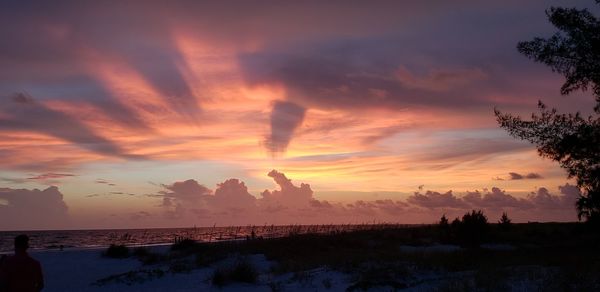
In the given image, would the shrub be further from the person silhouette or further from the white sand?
the person silhouette

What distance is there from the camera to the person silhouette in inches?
420

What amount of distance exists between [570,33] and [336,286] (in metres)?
11.8

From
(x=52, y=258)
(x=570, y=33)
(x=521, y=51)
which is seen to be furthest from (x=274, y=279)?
(x=52, y=258)

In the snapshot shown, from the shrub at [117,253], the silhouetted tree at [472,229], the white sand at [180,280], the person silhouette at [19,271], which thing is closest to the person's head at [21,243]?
the person silhouette at [19,271]

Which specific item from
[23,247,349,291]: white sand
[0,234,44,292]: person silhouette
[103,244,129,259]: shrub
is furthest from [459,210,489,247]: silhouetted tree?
[0,234,44,292]: person silhouette

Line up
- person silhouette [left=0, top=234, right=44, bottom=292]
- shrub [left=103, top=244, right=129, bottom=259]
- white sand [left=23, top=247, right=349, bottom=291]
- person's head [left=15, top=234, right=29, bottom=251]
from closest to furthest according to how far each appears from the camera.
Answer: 1. person silhouette [left=0, top=234, right=44, bottom=292]
2. person's head [left=15, top=234, right=29, bottom=251]
3. white sand [left=23, top=247, right=349, bottom=291]
4. shrub [left=103, top=244, right=129, bottom=259]

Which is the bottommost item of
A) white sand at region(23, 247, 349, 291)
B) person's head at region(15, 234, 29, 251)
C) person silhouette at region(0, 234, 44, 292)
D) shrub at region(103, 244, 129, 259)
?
white sand at region(23, 247, 349, 291)

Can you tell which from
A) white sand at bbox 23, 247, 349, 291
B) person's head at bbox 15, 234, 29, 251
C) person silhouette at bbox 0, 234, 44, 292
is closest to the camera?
person silhouette at bbox 0, 234, 44, 292

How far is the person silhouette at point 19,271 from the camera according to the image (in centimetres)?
1067

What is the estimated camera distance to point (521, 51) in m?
17.0

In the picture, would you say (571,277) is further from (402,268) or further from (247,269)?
(247,269)

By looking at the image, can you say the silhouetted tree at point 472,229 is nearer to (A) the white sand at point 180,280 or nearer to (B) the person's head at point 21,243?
(A) the white sand at point 180,280

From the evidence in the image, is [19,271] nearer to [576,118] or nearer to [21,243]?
[21,243]

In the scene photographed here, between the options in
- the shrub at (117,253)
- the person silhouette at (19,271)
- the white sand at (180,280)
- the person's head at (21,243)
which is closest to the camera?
the person silhouette at (19,271)
